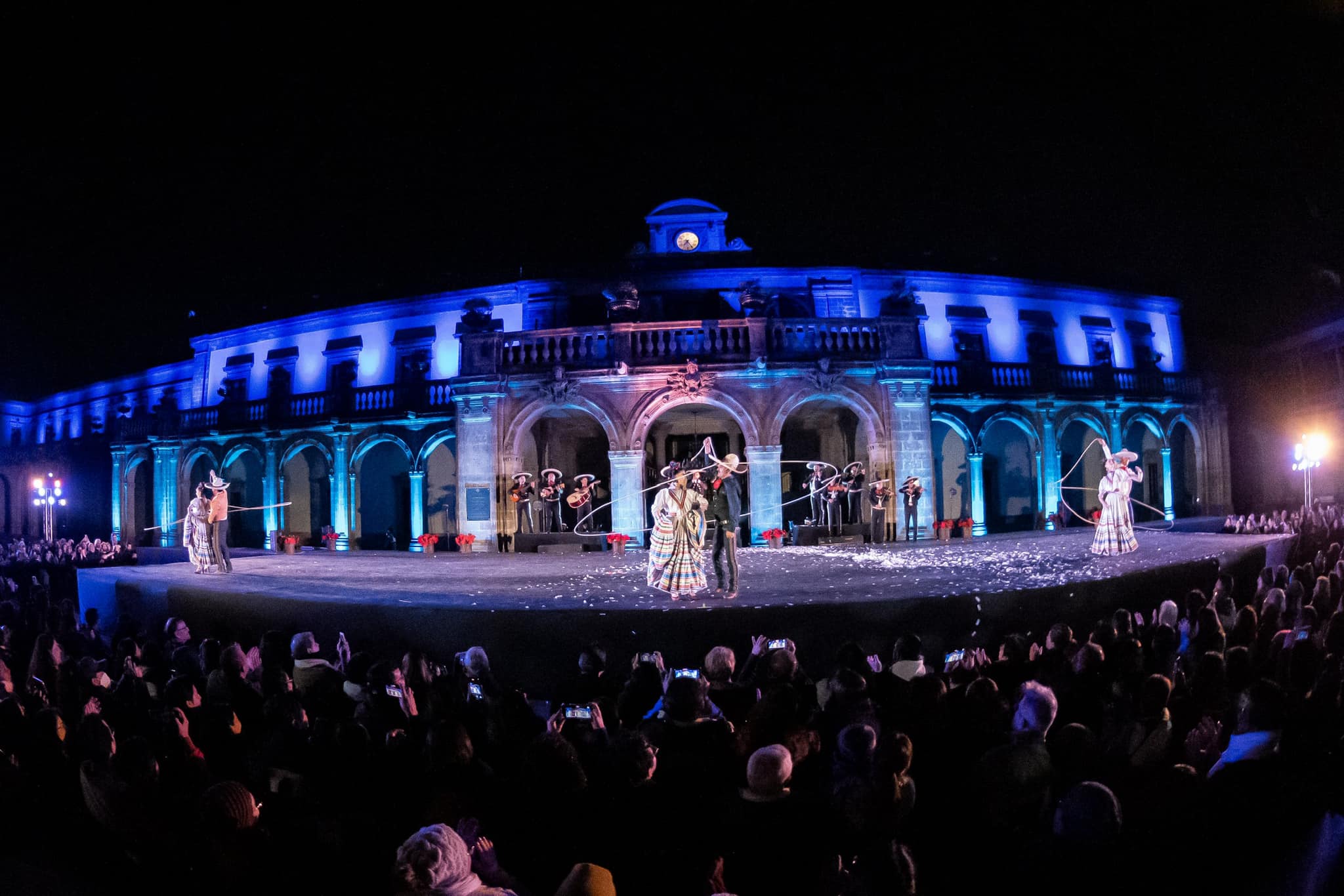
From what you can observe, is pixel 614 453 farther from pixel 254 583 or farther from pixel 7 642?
pixel 7 642

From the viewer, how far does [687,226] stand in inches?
1052

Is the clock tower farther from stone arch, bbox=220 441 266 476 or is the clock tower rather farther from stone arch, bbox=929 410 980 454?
stone arch, bbox=220 441 266 476

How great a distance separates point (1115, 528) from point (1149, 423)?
15017mm

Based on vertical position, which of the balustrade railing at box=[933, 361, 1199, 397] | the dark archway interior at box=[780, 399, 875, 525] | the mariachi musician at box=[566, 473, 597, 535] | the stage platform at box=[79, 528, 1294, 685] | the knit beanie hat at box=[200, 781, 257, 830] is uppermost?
the balustrade railing at box=[933, 361, 1199, 397]

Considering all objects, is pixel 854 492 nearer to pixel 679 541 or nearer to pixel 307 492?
pixel 679 541

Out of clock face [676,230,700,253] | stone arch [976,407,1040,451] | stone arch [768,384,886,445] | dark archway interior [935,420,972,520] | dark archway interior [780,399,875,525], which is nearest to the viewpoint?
stone arch [768,384,886,445]

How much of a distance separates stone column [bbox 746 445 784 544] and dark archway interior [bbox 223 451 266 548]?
20.3 m

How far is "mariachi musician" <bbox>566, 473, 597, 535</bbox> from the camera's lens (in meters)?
18.5

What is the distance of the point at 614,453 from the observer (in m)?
19.7

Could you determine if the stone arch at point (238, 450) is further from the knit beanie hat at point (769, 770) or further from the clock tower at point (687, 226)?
the knit beanie hat at point (769, 770)

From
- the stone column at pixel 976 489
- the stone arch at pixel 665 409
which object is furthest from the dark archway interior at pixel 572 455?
the stone column at pixel 976 489

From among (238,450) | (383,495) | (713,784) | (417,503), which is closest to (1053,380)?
(417,503)

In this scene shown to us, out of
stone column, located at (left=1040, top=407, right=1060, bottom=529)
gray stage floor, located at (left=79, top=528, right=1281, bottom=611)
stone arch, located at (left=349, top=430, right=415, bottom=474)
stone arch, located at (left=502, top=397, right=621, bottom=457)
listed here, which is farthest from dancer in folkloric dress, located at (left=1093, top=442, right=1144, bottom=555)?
stone arch, located at (left=349, top=430, right=415, bottom=474)

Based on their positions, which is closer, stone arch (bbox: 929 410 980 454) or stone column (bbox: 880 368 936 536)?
stone column (bbox: 880 368 936 536)
